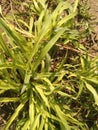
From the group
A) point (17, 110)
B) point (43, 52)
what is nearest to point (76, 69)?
point (43, 52)

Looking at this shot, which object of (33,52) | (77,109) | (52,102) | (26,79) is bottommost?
A: (77,109)

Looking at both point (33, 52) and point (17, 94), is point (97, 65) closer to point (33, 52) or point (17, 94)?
point (33, 52)

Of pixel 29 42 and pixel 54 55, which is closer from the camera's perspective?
pixel 29 42

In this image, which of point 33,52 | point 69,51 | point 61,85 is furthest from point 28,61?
point 69,51

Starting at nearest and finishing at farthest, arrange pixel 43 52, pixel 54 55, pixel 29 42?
pixel 43 52
pixel 29 42
pixel 54 55

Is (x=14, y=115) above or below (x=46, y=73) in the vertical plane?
below

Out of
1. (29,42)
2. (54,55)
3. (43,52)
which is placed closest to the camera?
(43,52)

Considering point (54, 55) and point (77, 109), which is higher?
point (54, 55)
